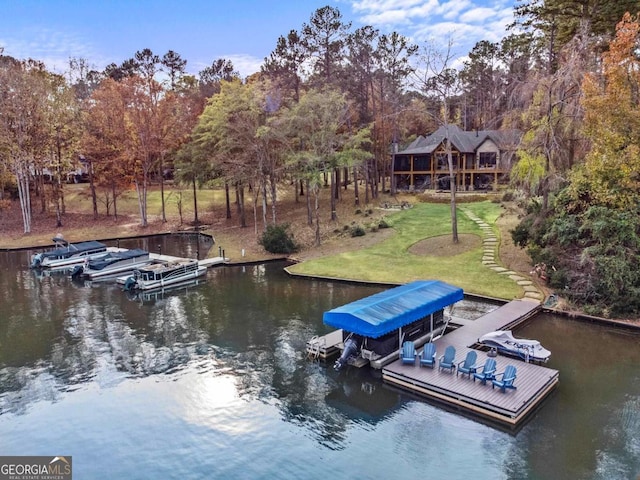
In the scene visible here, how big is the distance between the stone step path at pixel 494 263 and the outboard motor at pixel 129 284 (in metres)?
20.8

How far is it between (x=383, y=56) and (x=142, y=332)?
1384 inches

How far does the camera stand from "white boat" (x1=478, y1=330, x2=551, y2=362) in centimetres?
1623

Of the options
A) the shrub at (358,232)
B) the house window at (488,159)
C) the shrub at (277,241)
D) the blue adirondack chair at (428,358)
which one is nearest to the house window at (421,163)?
the house window at (488,159)

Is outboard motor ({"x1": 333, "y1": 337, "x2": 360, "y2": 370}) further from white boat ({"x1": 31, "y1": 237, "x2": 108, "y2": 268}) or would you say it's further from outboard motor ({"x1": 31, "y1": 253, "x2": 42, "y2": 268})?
outboard motor ({"x1": 31, "y1": 253, "x2": 42, "y2": 268})

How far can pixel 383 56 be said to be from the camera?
146ft

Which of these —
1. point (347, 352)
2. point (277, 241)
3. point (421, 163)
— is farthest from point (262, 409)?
point (421, 163)

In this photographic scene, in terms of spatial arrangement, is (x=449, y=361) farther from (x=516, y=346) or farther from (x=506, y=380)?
(x=516, y=346)

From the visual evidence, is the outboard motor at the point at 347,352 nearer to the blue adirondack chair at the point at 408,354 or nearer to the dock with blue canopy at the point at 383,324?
the dock with blue canopy at the point at 383,324

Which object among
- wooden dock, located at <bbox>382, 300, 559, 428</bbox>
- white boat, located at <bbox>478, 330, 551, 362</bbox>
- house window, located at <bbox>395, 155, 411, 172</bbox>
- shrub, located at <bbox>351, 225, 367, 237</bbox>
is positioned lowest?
wooden dock, located at <bbox>382, 300, 559, 428</bbox>

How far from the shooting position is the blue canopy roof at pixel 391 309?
52.5 feet

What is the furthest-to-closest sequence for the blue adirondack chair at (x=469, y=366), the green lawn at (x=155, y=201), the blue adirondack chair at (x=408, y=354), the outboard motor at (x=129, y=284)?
the green lawn at (x=155, y=201)
the outboard motor at (x=129, y=284)
the blue adirondack chair at (x=408, y=354)
the blue adirondack chair at (x=469, y=366)

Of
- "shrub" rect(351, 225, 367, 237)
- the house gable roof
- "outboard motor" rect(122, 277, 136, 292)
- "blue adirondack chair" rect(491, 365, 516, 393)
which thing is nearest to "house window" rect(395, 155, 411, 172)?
the house gable roof

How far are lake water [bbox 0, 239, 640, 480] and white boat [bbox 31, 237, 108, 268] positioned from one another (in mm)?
12029

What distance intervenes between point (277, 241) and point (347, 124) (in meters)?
16.4
